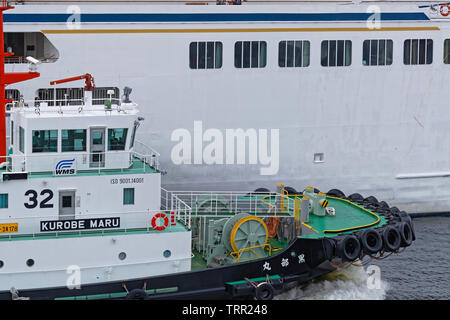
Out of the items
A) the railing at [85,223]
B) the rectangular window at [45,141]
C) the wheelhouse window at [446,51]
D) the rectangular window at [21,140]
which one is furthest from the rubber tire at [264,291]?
the wheelhouse window at [446,51]

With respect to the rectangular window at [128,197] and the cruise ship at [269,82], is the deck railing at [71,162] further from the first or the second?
the cruise ship at [269,82]

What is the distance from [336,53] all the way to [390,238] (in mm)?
7003

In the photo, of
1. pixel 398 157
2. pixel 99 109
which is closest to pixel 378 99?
pixel 398 157

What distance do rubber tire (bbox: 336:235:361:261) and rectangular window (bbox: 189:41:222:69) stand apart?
7.01 meters

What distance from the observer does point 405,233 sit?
16625mm

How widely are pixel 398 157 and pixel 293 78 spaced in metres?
3.97

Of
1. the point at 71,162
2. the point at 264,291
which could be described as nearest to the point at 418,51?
the point at 264,291

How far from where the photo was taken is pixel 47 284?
1448cm

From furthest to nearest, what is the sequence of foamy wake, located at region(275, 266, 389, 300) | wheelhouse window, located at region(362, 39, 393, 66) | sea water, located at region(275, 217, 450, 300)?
wheelhouse window, located at region(362, 39, 393, 66) < sea water, located at region(275, 217, 450, 300) < foamy wake, located at region(275, 266, 389, 300)

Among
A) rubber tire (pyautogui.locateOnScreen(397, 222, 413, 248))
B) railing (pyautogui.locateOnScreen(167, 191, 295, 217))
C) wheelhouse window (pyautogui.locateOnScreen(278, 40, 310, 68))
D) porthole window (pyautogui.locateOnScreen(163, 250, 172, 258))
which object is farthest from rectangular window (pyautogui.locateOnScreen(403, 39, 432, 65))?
porthole window (pyautogui.locateOnScreen(163, 250, 172, 258))

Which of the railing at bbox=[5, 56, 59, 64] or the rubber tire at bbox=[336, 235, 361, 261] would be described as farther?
the railing at bbox=[5, 56, 59, 64]

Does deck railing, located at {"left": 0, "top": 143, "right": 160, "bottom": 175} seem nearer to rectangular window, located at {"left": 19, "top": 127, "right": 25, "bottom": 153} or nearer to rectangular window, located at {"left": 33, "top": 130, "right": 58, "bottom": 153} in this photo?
rectangular window, located at {"left": 33, "top": 130, "right": 58, "bottom": 153}

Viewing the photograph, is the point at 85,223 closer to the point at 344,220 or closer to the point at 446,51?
the point at 344,220

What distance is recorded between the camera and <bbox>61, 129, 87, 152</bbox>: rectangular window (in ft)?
48.7
